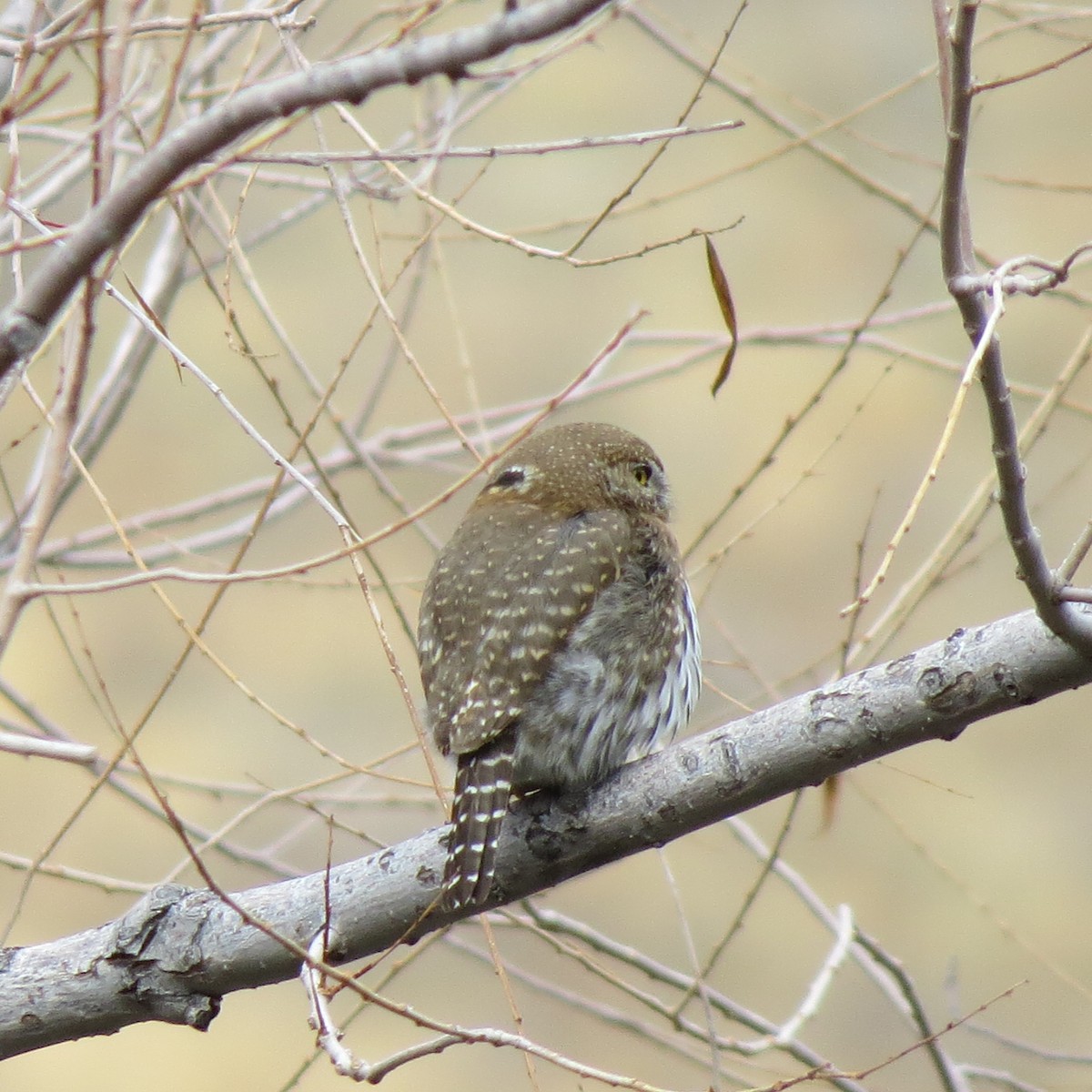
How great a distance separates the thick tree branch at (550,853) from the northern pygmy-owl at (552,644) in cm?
21

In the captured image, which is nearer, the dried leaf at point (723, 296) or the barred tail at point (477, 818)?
the dried leaf at point (723, 296)

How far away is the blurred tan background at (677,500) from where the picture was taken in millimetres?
7258

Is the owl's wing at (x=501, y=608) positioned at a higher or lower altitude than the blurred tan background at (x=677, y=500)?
lower

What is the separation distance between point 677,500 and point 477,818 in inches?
81.5

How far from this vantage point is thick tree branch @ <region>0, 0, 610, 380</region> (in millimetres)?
1709

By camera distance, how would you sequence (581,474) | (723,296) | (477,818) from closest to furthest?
(723,296) < (477,818) < (581,474)

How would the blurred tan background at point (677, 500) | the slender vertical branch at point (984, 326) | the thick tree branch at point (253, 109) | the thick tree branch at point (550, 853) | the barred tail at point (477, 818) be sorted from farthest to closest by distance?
1. the blurred tan background at point (677, 500)
2. the barred tail at point (477, 818)
3. the thick tree branch at point (550, 853)
4. the slender vertical branch at point (984, 326)
5. the thick tree branch at point (253, 109)

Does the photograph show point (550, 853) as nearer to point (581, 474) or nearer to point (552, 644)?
point (552, 644)

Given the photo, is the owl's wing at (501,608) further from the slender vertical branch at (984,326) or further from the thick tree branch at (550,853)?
the slender vertical branch at (984,326)

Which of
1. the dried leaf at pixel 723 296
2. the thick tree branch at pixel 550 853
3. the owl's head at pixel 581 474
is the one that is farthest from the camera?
the owl's head at pixel 581 474

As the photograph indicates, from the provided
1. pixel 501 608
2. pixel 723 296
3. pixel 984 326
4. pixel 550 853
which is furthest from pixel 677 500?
pixel 984 326

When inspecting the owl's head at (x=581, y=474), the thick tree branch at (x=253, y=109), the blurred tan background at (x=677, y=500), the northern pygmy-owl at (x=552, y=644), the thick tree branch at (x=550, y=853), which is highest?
the blurred tan background at (x=677, y=500)

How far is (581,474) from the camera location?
4.45m

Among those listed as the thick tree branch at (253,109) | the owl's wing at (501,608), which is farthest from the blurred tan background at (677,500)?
the thick tree branch at (253,109)
